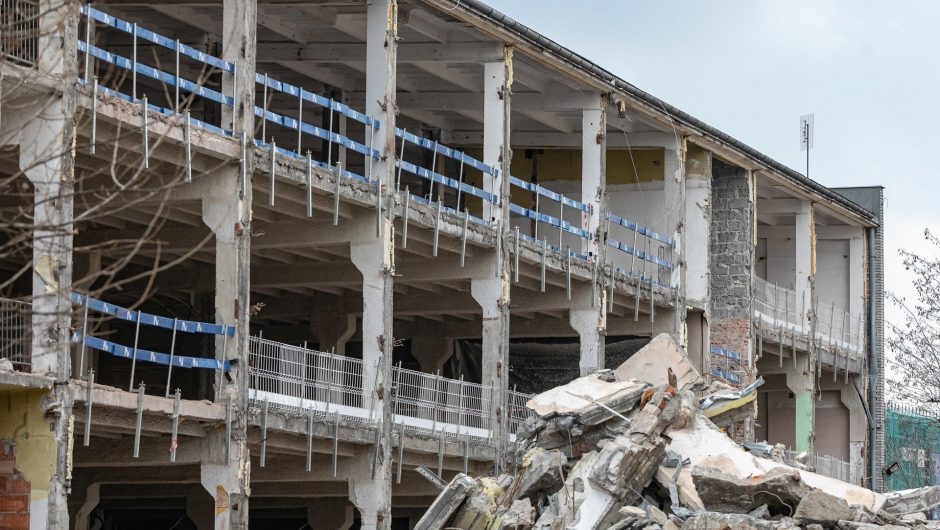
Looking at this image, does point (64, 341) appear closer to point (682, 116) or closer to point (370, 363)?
point (370, 363)

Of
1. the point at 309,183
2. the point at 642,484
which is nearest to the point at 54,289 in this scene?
the point at 309,183

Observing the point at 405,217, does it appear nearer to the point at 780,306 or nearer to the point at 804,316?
the point at 780,306

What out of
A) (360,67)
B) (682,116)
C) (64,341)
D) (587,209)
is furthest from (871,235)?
(64,341)

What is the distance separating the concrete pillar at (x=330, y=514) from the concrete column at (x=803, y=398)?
11988mm

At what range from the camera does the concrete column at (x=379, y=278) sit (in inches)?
891

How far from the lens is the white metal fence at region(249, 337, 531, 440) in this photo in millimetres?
21250

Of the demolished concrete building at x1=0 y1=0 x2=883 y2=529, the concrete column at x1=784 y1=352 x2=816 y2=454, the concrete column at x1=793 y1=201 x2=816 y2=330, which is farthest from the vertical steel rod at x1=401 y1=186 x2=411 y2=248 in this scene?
the concrete column at x1=784 y1=352 x2=816 y2=454

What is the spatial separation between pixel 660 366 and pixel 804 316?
48.7 feet

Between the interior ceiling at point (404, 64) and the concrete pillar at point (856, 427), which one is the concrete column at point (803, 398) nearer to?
the concrete pillar at point (856, 427)

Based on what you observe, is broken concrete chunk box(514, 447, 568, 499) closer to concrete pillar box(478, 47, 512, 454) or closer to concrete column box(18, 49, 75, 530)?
concrete pillar box(478, 47, 512, 454)

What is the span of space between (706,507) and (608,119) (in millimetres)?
12426

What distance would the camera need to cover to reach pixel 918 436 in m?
45.8

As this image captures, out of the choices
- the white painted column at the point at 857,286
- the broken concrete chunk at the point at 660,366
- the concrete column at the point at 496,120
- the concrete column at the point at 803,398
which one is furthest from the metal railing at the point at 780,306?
the broken concrete chunk at the point at 660,366

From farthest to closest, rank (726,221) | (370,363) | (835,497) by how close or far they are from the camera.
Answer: (726,221)
(370,363)
(835,497)
